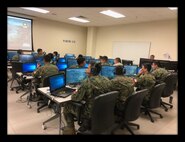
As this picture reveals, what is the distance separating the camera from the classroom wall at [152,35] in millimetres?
6707

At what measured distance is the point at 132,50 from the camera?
809 cm

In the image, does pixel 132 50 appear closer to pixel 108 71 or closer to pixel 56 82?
pixel 108 71

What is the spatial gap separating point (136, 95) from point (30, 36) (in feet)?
22.7

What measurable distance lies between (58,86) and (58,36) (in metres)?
6.74

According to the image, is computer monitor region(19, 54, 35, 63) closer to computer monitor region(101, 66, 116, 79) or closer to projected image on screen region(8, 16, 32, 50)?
projected image on screen region(8, 16, 32, 50)

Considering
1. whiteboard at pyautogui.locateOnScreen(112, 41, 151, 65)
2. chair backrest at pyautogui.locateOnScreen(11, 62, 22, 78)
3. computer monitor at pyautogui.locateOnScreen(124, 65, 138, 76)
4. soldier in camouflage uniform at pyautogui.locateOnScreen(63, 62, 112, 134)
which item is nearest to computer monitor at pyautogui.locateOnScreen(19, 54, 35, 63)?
chair backrest at pyautogui.locateOnScreen(11, 62, 22, 78)

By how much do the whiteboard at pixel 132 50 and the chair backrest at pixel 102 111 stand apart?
20.4 ft

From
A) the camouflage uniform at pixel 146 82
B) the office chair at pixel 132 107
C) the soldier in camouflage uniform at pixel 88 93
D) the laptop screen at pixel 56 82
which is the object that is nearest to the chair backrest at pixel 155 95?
the camouflage uniform at pixel 146 82

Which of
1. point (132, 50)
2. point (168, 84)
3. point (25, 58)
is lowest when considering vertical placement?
point (168, 84)

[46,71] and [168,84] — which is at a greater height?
[46,71]

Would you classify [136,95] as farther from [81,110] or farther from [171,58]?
[171,58]

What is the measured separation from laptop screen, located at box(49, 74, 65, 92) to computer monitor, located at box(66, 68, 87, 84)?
154 mm

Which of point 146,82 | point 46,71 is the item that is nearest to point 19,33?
point 46,71
